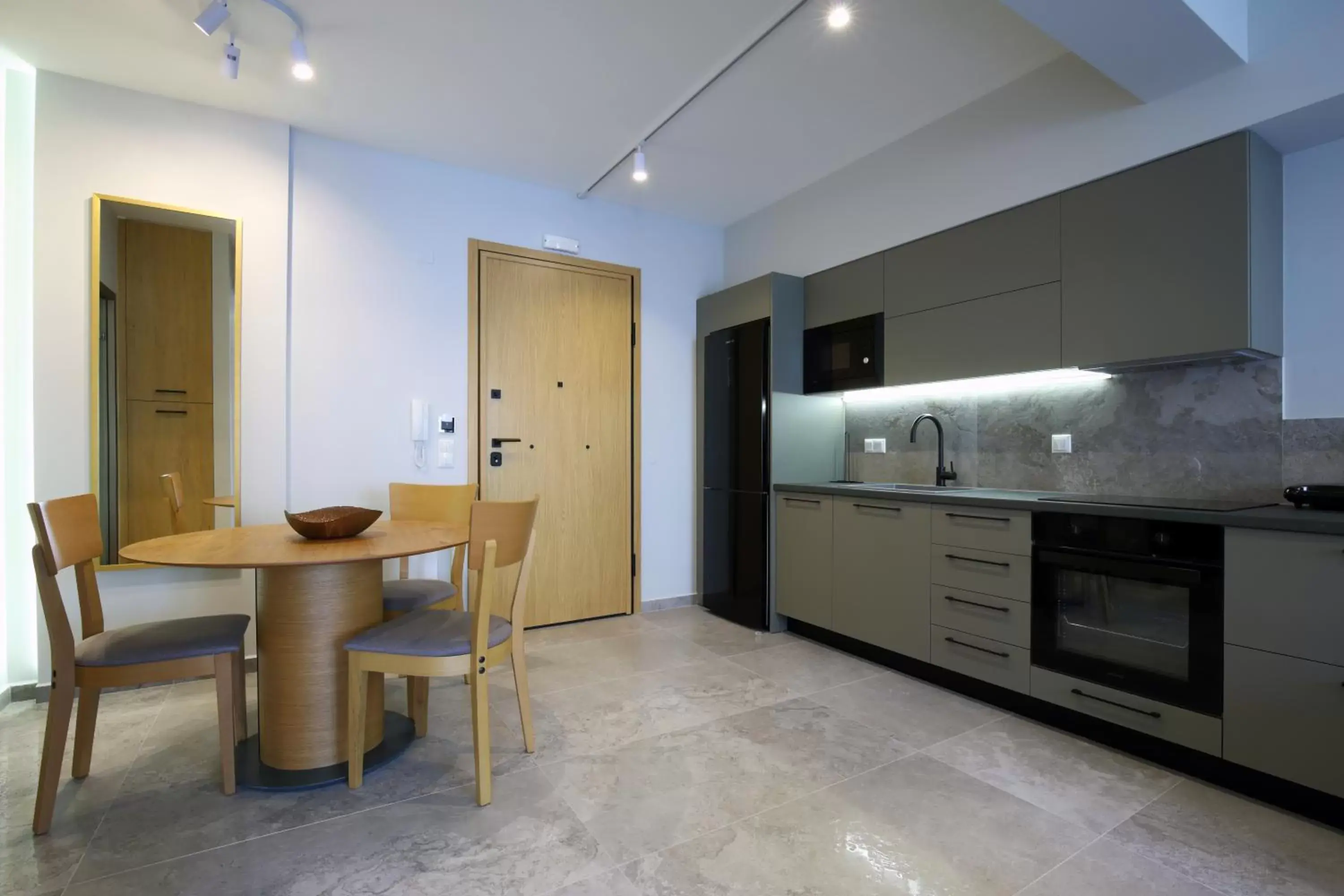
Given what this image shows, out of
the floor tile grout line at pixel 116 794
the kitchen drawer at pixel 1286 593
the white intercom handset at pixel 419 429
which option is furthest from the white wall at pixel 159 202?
→ the kitchen drawer at pixel 1286 593

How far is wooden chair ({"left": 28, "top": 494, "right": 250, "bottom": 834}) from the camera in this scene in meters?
1.80

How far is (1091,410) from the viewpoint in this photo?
2811 millimetres

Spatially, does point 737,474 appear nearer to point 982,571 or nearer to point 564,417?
point 564,417

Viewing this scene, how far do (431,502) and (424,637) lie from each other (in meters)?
1.23

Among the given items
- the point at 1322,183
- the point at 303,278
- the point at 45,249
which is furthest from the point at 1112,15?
Result: the point at 45,249

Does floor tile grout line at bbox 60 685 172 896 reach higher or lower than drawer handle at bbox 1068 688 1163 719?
lower

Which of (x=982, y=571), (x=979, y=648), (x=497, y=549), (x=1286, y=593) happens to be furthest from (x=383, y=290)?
(x=1286, y=593)

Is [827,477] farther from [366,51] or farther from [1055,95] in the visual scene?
[366,51]

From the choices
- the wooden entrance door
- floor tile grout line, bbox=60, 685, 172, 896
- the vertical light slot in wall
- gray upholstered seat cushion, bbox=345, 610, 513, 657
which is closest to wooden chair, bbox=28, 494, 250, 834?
floor tile grout line, bbox=60, 685, 172, 896

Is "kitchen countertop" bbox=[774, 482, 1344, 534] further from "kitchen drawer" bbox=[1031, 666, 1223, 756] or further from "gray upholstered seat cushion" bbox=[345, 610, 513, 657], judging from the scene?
"gray upholstered seat cushion" bbox=[345, 610, 513, 657]

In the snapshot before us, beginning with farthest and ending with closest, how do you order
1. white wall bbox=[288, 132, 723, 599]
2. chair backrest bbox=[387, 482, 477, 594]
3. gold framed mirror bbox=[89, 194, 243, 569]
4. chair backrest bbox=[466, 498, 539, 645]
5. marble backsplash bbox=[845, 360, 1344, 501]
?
white wall bbox=[288, 132, 723, 599] < chair backrest bbox=[387, 482, 477, 594] < gold framed mirror bbox=[89, 194, 243, 569] < marble backsplash bbox=[845, 360, 1344, 501] < chair backrest bbox=[466, 498, 539, 645]

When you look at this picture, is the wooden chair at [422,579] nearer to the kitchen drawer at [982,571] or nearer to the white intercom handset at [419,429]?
the white intercom handset at [419,429]

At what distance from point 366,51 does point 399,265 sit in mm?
1130

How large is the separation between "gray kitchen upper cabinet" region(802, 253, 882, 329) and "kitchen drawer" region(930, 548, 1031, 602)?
131 cm
